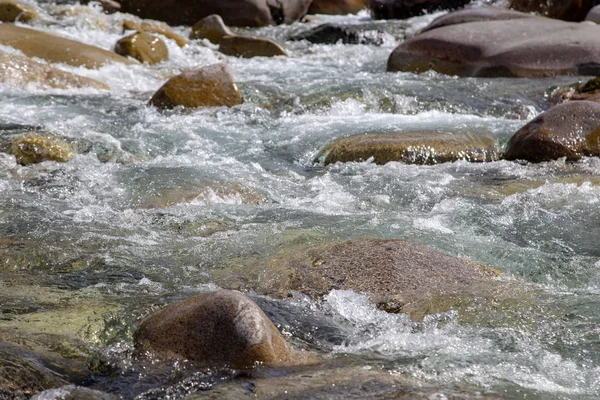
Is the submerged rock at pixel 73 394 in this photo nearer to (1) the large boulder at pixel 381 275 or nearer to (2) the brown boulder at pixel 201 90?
(1) the large boulder at pixel 381 275

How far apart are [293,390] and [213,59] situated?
10298 millimetres

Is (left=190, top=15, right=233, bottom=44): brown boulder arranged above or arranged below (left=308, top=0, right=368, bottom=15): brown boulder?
above

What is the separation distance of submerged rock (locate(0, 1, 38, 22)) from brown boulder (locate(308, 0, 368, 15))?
762 cm

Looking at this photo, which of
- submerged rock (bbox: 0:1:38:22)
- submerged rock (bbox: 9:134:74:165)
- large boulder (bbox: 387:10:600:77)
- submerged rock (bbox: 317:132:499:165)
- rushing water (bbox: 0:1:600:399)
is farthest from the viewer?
submerged rock (bbox: 0:1:38:22)

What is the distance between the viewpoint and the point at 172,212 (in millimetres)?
5270

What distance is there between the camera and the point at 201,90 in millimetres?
8750

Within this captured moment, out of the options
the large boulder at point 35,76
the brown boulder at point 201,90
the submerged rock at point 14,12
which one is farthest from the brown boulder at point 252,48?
the brown boulder at point 201,90

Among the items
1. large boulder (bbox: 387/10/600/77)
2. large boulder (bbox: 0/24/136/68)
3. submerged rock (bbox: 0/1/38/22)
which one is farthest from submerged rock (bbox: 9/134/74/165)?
submerged rock (bbox: 0/1/38/22)

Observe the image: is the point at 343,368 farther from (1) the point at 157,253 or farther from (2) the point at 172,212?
(2) the point at 172,212

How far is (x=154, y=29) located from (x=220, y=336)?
11204mm

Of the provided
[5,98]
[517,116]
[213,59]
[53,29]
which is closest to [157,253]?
[5,98]

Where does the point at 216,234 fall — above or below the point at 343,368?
below

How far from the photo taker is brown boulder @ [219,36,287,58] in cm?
1272

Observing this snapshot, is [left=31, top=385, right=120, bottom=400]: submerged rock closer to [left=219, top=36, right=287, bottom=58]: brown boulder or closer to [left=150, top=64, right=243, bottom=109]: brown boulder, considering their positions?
[left=150, top=64, right=243, bottom=109]: brown boulder
